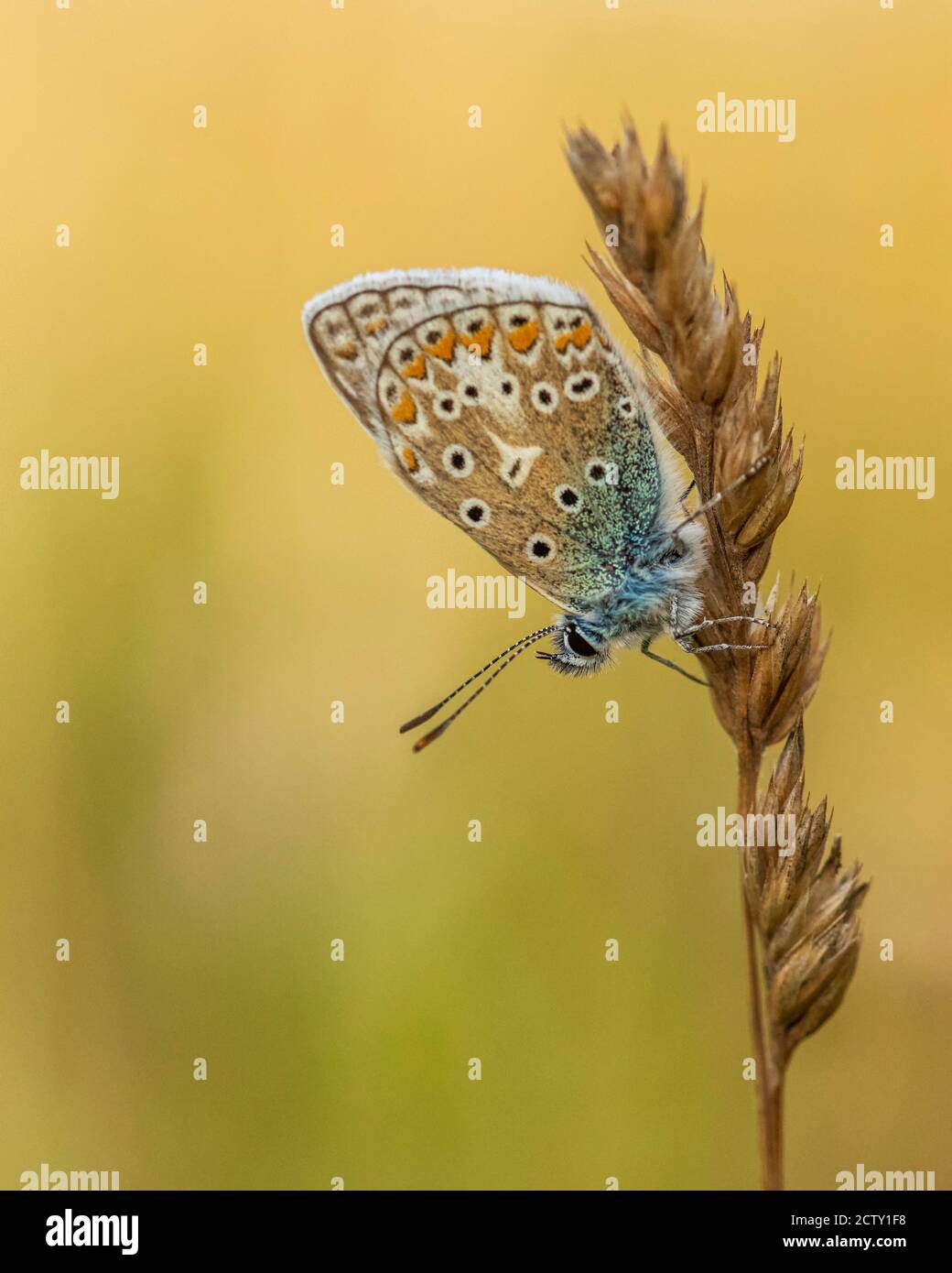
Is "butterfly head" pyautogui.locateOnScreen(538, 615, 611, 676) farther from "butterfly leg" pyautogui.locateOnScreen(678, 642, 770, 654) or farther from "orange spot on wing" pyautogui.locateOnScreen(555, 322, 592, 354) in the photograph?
"orange spot on wing" pyautogui.locateOnScreen(555, 322, 592, 354)

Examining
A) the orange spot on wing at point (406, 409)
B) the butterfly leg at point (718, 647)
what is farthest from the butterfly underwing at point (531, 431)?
the butterfly leg at point (718, 647)

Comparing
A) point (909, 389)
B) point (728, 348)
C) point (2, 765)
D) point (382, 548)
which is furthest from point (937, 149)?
point (2, 765)

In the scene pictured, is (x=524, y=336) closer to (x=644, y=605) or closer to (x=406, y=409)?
(x=406, y=409)

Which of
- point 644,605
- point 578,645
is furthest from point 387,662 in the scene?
point 644,605

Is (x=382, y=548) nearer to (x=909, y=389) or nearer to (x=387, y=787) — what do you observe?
(x=387, y=787)

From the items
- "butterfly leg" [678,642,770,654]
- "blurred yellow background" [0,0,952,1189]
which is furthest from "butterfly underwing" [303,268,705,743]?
"blurred yellow background" [0,0,952,1189]
